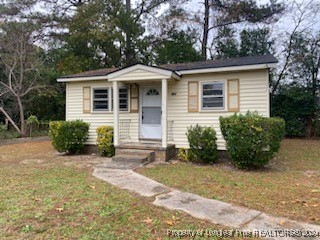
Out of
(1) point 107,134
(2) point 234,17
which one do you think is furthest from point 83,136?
(2) point 234,17

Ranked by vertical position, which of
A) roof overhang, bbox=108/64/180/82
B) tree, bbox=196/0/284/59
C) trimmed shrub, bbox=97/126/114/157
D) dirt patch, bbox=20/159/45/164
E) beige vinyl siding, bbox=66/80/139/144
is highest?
tree, bbox=196/0/284/59

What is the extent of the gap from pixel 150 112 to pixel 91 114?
7.76 feet

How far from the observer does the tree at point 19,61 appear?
15570 mm

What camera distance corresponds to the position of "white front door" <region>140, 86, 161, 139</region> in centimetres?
1003

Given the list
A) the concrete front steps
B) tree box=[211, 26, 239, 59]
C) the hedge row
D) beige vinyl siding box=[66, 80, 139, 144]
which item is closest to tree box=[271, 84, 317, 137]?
tree box=[211, 26, 239, 59]

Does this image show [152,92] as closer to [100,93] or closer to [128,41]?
[100,93]

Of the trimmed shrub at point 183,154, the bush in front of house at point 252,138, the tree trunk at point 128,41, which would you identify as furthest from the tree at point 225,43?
the bush in front of house at point 252,138

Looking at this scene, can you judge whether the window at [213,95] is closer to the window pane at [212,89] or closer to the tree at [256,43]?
the window pane at [212,89]

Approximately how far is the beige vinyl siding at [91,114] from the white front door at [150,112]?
298mm

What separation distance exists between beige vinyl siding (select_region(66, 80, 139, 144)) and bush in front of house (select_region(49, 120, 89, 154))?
1.35 ft

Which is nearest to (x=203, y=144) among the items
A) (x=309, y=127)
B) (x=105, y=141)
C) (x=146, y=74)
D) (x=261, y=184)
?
(x=261, y=184)

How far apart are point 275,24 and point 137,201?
60.3 ft

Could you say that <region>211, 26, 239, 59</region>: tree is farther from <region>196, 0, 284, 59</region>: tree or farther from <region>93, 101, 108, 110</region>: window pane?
<region>93, 101, 108, 110</region>: window pane

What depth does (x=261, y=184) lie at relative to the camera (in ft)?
19.7
